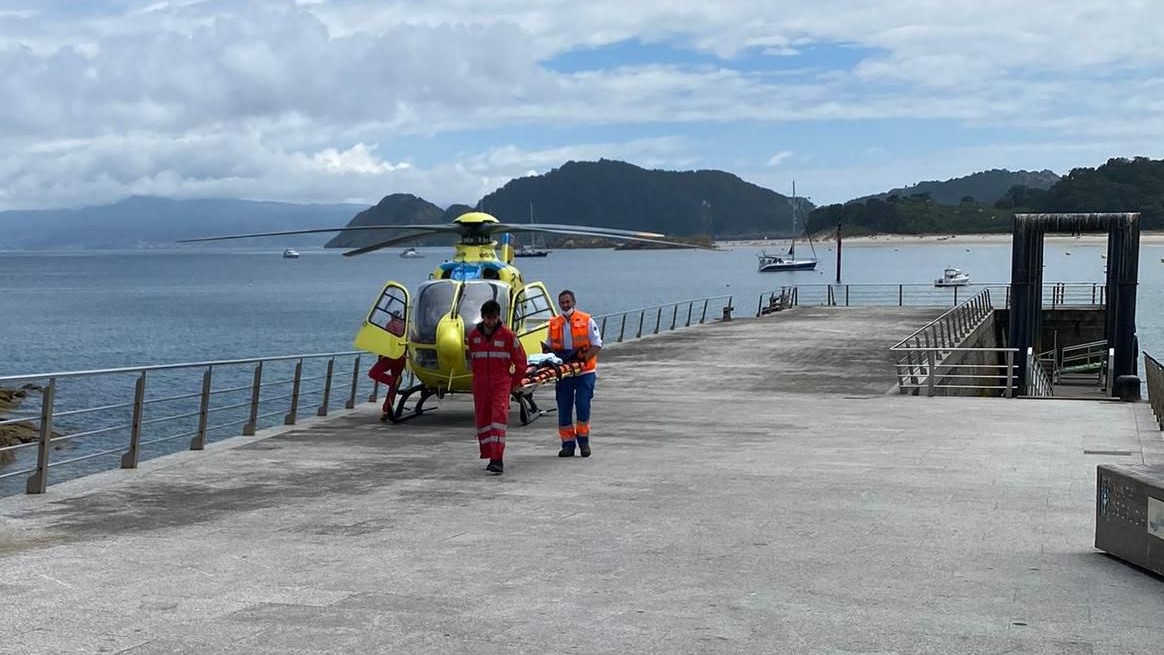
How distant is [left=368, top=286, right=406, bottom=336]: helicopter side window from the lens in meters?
17.8

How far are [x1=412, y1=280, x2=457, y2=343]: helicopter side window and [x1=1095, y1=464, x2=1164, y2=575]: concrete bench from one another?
9631mm

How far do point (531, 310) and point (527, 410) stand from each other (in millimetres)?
1426

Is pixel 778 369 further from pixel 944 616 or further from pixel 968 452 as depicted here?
pixel 944 616

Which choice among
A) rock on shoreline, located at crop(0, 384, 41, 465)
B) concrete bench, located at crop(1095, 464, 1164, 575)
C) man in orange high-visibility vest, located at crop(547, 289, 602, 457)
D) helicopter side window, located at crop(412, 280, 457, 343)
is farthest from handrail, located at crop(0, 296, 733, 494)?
concrete bench, located at crop(1095, 464, 1164, 575)

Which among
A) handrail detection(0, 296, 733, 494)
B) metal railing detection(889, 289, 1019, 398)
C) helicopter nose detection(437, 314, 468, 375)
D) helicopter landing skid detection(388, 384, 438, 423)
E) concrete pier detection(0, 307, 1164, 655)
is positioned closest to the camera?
concrete pier detection(0, 307, 1164, 655)

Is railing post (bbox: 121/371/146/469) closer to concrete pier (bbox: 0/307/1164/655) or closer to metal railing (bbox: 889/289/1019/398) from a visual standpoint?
concrete pier (bbox: 0/307/1164/655)

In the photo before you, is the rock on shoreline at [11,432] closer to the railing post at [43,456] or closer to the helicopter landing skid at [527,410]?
the helicopter landing skid at [527,410]

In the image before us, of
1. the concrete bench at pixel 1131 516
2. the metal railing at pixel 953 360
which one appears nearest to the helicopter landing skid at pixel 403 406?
the metal railing at pixel 953 360

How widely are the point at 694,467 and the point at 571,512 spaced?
3.01 meters

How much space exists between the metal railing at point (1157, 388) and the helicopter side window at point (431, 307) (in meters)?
9.17

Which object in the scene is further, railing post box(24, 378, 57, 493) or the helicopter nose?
the helicopter nose

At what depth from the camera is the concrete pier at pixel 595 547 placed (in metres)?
6.92

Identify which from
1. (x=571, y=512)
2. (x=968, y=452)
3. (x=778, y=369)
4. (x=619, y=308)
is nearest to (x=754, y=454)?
(x=968, y=452)

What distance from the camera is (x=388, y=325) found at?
704 inches
